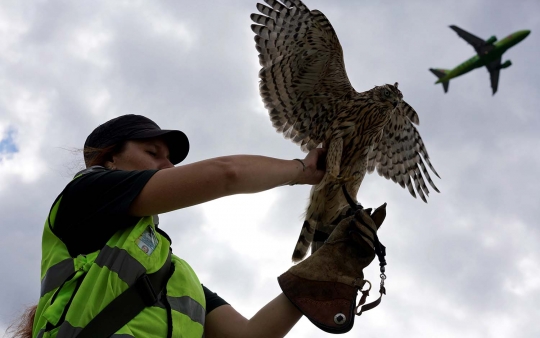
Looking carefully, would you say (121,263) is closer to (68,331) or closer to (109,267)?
(109,267)

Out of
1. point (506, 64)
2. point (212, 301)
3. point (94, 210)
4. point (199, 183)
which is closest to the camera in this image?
point (506, 64)

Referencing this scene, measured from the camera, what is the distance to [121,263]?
2379 millimetres

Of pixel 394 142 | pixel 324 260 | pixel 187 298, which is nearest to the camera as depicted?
pixel 187 298

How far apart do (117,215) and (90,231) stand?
0.16 meters

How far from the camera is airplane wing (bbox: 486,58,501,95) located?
150 centimetres

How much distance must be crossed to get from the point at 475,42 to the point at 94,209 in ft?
5.19

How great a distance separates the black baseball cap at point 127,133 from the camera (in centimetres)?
303

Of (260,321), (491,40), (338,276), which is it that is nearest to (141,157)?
(260,321)

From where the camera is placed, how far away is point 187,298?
8.82 ft

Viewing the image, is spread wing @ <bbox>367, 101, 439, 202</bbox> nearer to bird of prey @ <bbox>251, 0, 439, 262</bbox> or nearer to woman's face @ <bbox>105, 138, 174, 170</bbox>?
bird of prey @ <bbox>251, 0, 439, 262</bbox>

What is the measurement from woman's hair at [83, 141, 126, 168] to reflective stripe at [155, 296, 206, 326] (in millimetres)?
847

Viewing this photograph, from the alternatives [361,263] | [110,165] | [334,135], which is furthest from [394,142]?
[110,165]

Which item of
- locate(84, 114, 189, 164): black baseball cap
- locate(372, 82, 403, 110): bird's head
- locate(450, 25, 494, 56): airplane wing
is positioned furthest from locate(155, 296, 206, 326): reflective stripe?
locate(372, 82, 403, 110): bird's head

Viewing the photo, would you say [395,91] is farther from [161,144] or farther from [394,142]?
[161,144]
